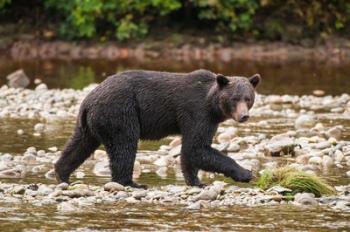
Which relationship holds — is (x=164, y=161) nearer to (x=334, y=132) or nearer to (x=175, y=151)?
(x=175, y=151)

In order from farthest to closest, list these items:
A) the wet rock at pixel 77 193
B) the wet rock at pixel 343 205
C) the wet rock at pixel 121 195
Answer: the wet rock at pixel 121 195 < the wet rock at pixel 77 193 < the wet rock at pixel 343 205

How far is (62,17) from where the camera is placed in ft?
105

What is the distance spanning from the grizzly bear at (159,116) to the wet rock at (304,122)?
18.8 feet

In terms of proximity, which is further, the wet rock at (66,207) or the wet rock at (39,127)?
the wet rock at (39,127)

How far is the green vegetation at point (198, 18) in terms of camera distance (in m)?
30.2

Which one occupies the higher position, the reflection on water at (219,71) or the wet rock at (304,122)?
the reflection on water at (219,71)

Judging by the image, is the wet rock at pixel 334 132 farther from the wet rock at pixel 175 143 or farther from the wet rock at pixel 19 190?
the wet rock at pixel 19 190

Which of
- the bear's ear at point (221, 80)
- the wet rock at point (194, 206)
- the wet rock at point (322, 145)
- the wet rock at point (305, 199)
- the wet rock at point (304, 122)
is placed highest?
the bear's ear at point (221, 80)

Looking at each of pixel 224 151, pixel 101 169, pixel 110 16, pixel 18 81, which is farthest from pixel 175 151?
pixel 110 16

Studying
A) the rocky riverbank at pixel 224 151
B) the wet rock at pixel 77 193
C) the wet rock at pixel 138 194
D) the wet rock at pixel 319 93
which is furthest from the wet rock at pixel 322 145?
the wet rock at pixel 319 93

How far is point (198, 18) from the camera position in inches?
1241

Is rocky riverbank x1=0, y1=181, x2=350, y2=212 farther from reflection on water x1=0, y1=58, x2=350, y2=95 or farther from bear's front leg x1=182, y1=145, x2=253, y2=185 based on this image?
reflection on water x1=0, y1=58, x2=350, y2=95

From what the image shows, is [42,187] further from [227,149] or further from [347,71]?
[347,71]

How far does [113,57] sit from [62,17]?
3713mm
